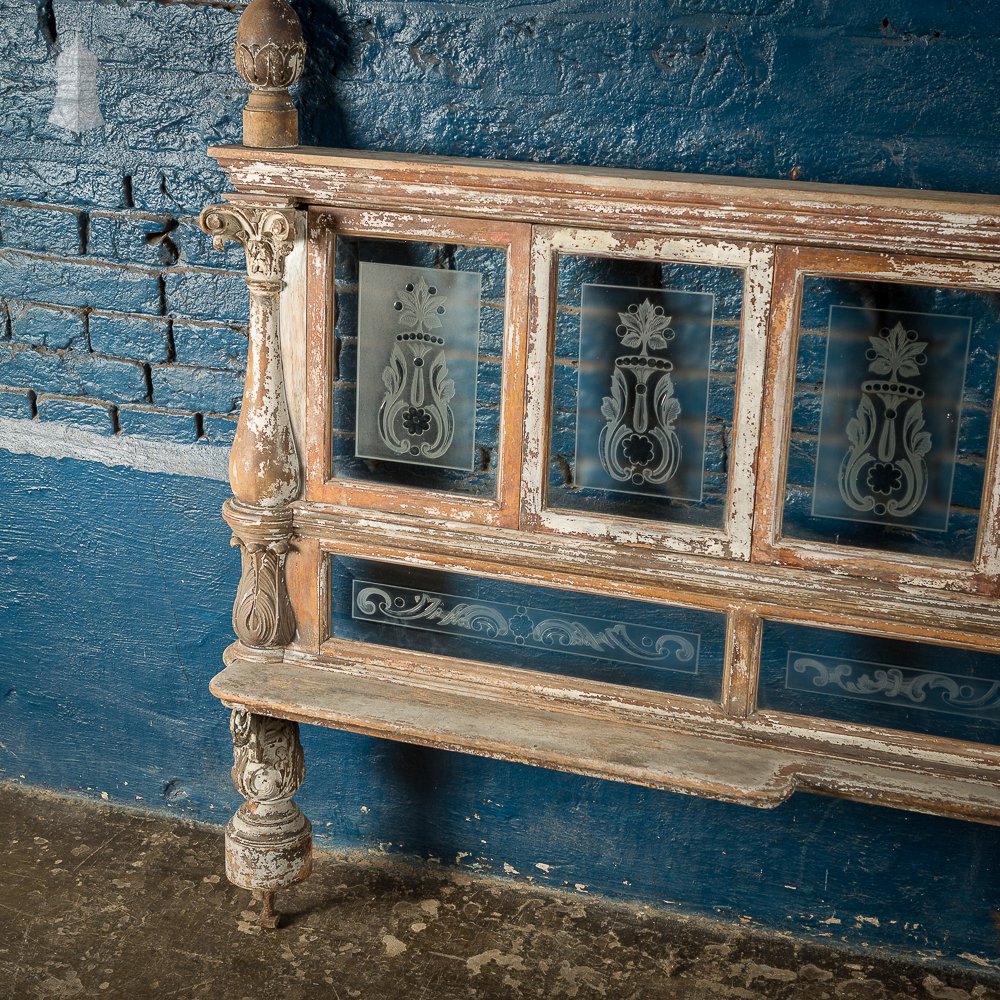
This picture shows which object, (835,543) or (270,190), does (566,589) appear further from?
(270,190)

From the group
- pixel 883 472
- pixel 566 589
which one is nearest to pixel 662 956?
pixel 566 589

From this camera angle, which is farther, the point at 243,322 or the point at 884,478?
the point at 243,322

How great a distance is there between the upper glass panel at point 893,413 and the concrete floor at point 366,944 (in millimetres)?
1183

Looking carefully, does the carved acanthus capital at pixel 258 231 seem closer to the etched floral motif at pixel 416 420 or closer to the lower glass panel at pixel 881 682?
the etched floral motif at pixel 416 420

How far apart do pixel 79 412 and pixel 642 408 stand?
162cm

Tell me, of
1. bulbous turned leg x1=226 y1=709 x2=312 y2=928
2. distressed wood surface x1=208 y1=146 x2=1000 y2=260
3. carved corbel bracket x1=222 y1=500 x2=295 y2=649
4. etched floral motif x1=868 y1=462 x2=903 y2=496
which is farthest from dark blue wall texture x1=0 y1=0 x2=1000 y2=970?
etched floral motif x1=868 y1=462 x2=903 y2=496

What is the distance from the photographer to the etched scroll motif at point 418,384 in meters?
2.89

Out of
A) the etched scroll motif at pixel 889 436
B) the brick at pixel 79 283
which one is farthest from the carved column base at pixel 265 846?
the etched scroll motif at pixel 889 436

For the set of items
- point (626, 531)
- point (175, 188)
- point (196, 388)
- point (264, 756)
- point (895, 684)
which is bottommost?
point (264, 756)

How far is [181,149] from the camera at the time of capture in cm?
334

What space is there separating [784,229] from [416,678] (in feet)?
4.12

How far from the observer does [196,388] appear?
3.50 metres

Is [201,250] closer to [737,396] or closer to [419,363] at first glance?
[419,363]

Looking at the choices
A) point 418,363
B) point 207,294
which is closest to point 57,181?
point 207,294
